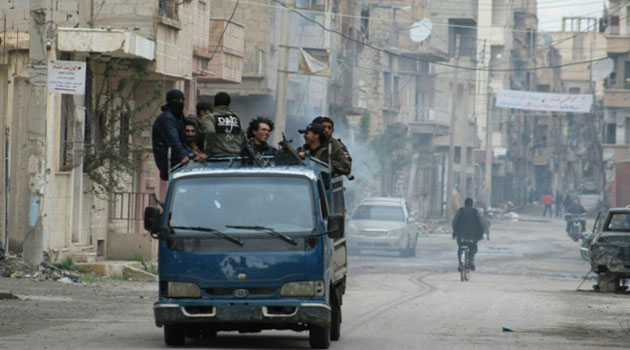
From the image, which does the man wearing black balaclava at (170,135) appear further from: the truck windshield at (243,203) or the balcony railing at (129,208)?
the balcony railing at (129,208)

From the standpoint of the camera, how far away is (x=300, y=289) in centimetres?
1134

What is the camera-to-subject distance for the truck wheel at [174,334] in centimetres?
1184

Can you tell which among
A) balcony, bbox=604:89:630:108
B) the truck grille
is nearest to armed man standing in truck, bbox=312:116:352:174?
the truck grille

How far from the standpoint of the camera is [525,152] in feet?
383

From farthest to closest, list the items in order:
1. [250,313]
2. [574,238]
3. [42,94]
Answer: [574,238], [42,94], [250,313]

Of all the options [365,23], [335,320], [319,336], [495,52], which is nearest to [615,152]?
[365,23]

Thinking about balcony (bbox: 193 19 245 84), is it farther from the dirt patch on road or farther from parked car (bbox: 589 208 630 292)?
the dirt patch on road

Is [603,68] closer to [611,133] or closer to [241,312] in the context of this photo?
[611,133]

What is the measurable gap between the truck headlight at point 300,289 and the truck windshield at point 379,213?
27.9 meters

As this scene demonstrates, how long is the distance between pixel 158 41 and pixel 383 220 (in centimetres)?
1419

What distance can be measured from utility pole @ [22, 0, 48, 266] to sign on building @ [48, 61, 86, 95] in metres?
0.17

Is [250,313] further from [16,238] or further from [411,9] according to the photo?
[411,9]

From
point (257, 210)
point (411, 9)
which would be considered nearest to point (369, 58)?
point (411, 9)

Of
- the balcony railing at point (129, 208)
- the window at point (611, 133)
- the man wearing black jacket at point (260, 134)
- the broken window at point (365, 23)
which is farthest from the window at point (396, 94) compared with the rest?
the man wearing black jacket at point (260, 134)
